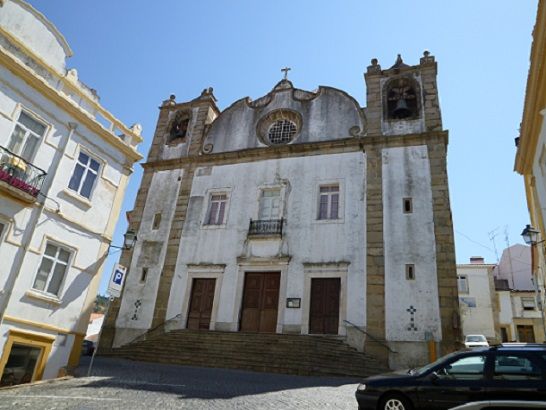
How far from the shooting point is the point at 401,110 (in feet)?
61.0

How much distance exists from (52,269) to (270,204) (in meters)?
10.4

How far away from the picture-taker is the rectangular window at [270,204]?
1842 cm

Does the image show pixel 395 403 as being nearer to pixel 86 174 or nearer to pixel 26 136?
pixel 86 174

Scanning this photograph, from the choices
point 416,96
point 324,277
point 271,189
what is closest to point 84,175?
point 271,189

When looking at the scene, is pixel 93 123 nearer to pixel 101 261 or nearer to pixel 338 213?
pixel 101 261

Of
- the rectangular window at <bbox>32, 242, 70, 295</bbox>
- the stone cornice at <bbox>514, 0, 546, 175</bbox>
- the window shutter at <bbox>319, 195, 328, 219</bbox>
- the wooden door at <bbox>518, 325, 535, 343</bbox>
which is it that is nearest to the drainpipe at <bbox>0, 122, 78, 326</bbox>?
the rectangular window at <bbox>32, 242, 70, 295</bbox>

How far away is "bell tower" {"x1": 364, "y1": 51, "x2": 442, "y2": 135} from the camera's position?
1805cm

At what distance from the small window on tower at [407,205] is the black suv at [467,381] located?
419 inches

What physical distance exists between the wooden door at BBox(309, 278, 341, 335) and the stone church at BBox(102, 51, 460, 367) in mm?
41

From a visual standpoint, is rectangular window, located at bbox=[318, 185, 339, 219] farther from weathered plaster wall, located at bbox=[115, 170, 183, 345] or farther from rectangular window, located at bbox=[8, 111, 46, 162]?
rectangular window, located at bbox=[8, 111, 46, 162]

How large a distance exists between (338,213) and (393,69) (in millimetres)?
8212

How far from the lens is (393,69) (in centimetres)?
1981

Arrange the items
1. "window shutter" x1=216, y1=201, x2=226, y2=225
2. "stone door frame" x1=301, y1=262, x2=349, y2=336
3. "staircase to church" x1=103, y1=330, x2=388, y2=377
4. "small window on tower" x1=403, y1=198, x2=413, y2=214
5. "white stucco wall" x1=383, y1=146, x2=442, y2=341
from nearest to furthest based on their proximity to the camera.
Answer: "staircase to church" x1=103, y1=330, x2=388, y2=377, "white stucco wall" x1=383, y1=146, x2=442, y2=341, "stone door frame" x1=301, y1=262, x2=349, y2=336, "small window on tower" x1=403, y1=198, x2=413, y2=214, "window shutter" x1=216, y1=201, x2=226, y2=225

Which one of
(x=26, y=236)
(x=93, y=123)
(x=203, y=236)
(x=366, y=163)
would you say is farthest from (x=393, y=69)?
(x=26, y=236)
